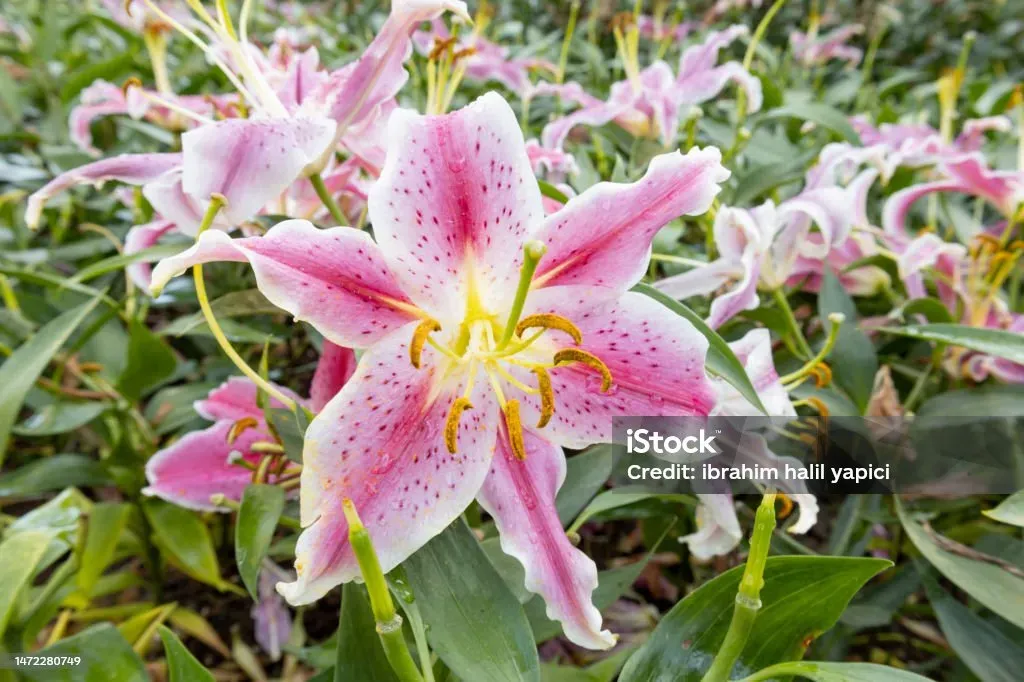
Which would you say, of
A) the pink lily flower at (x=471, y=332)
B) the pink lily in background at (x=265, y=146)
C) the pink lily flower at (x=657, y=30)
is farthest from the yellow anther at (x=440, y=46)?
the pink lily flower at (x=657, y=30)

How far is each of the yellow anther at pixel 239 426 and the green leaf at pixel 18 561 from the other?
15 centimetres

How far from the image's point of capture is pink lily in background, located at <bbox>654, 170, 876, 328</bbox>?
60 centimetres

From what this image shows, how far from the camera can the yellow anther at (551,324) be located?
1.49ft

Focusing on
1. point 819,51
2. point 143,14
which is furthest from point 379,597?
point 819,51

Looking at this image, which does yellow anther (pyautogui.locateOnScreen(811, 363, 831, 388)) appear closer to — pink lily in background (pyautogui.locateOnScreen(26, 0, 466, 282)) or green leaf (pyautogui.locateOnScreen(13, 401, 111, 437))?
pink lily in background (pyautogui.locateOnScreen(26, 0, 466, 282))

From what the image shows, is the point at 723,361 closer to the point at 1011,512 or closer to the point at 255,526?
the point at 1011,512

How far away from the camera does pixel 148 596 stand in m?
1.03

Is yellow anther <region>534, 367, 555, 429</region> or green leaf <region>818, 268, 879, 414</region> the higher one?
yellow anther <region>534, 367, 555, 429</region>

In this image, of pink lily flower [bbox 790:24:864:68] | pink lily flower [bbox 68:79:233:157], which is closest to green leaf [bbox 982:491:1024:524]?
pink lily flower [bbox 68:79:233:157]

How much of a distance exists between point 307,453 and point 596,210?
0.22m

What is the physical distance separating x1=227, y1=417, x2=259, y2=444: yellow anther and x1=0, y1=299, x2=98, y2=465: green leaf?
0.16 meters

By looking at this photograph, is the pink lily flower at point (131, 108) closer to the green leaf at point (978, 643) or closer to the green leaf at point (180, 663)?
the green leaf at point (180, 663)

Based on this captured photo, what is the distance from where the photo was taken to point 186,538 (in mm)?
821

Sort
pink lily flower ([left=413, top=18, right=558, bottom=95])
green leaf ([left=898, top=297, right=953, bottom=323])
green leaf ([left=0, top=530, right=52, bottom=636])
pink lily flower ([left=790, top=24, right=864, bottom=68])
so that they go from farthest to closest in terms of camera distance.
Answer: pink lily flower ([left=790, top=24, right=864, bottom=68]) < pink lily flower ([left=413, top=18, right=558, bottom=95]) < green leaf ([left=898, top=297, right=953, bottom=323]) < green leaf ([left=0, top=530, right=52, bottom=636])
